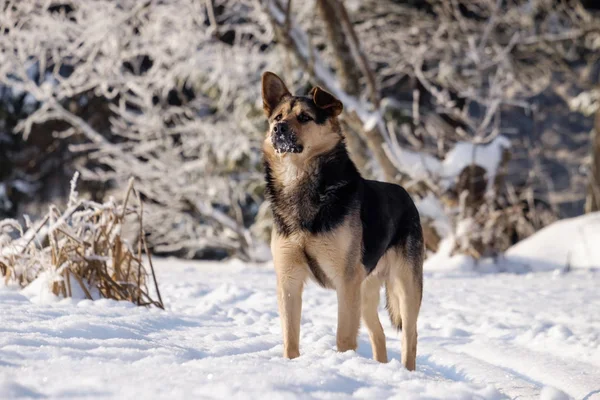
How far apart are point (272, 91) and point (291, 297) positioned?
147cm

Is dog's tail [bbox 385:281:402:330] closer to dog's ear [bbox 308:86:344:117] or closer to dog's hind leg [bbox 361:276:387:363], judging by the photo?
dog's hind leg [bbox 361:276:387:363]

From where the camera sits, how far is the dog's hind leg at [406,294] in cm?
436

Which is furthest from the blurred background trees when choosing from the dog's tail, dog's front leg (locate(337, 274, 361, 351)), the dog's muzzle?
dog's front leg (locate(337, 274, 361, 351))

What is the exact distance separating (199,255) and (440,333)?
15.1 metres

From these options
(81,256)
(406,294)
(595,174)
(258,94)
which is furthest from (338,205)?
(595,174)

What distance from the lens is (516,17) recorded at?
15.9 m

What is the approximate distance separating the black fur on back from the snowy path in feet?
2.45

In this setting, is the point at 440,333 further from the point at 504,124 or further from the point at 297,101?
the point at 504,124

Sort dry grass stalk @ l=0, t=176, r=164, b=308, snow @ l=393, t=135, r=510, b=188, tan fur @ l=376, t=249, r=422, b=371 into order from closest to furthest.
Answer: tan fur @ l=376, t=249, r=422, b=371 → dry grass stalk @ l=0, t=176, r=164, b=308 → snow @ l=393, t=135, r=510, b=188

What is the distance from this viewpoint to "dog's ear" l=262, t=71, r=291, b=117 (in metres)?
4.61

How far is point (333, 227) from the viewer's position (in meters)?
4.00

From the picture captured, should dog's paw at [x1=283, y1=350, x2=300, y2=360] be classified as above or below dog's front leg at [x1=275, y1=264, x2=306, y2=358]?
below

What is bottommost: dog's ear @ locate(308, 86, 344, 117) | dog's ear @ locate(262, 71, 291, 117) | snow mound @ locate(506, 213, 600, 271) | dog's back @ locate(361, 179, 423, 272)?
snow mound @ locate(506, 213, 600, 271)

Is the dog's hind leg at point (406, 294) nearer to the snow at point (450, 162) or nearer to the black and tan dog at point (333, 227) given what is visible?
the black and tan dog at point (333, 227)
